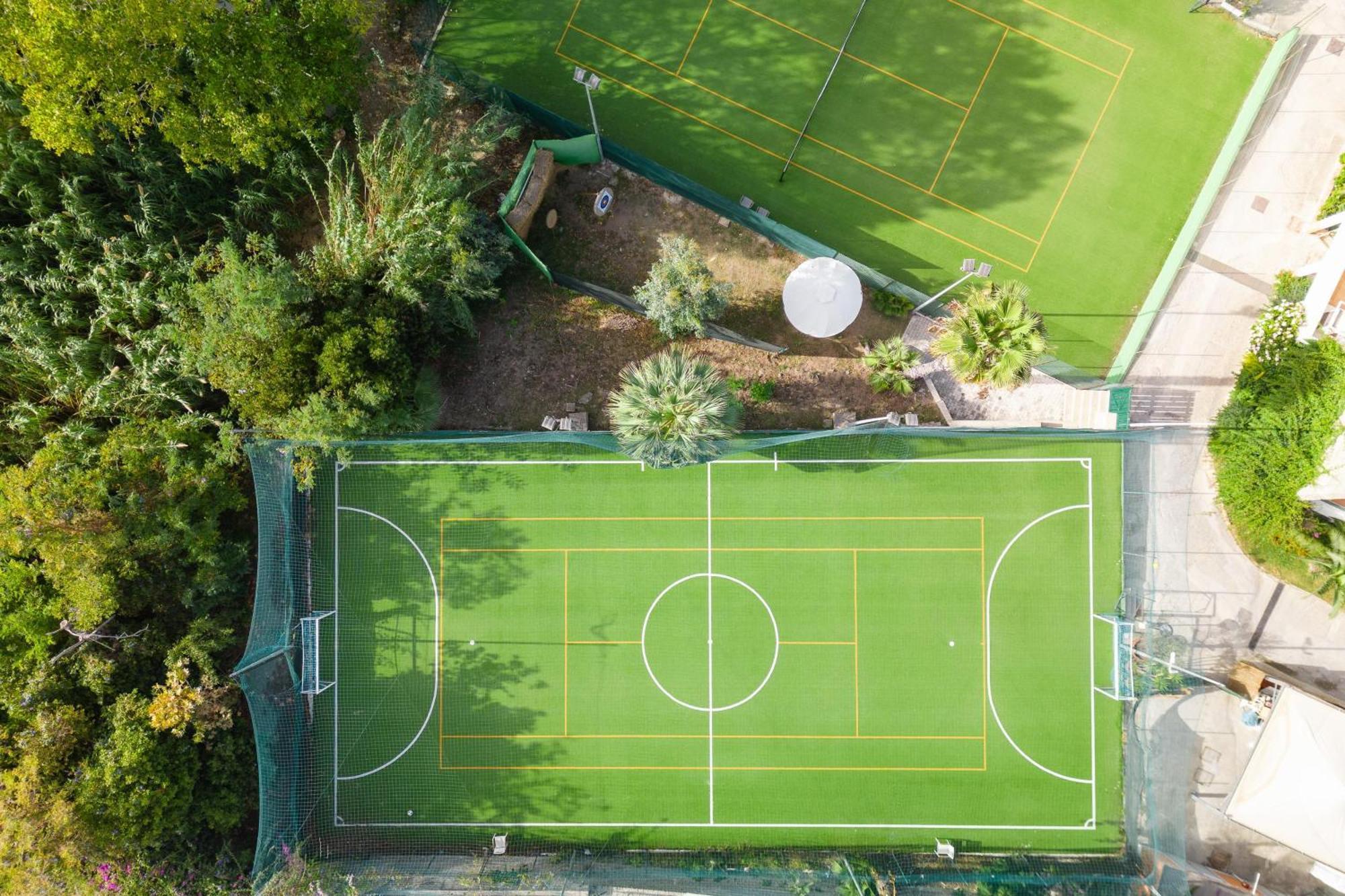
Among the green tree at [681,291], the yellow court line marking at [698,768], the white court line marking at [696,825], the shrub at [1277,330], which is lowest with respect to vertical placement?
the white court line marking at [696,825]

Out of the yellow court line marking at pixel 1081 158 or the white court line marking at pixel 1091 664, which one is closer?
the white court line marking at pixel 1091 664

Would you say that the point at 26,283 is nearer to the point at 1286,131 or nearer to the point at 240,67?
the point at 240,67

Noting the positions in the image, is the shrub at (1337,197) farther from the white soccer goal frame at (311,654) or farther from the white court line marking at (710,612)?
the white soccer goal frame at (311,654)

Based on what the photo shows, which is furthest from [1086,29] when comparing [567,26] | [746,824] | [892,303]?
[746,824]

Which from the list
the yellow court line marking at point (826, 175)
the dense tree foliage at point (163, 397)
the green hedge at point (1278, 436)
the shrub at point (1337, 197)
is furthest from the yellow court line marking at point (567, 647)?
the shrub at point (1337, 197)

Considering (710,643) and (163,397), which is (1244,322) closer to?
(710,643)

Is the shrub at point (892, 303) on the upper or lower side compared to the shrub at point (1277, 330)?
upper

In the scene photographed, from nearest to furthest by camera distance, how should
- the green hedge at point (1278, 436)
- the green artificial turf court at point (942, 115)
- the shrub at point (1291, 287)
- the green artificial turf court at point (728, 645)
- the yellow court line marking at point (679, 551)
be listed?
the green hedge at point (1278, 436) < the shrub at point (1291, 287) < the green artificial turf court at point (728, 645) < the yellow court line marking at point (679, 551) < the green artificial turf court at point (942, 115)
